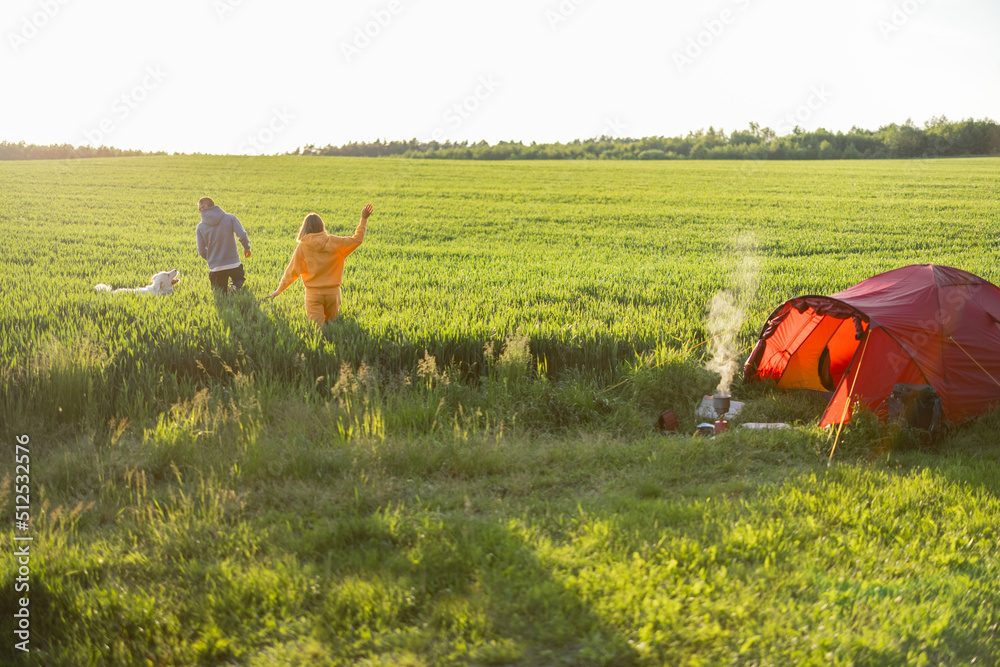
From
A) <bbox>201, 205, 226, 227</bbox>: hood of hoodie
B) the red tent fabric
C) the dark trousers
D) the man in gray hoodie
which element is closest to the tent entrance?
the red tent fabric

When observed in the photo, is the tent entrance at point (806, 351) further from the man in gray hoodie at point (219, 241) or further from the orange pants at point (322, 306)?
the man in gray hoodie at point (219, 241)

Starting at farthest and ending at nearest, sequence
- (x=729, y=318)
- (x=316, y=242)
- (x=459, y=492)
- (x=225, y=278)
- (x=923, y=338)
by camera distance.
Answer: (x=225, y=278), (x=729, y=318), (x=316, y=242), (x=923, y=338), (x=459, y=492)

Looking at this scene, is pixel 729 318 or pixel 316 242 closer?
pixel 316 242

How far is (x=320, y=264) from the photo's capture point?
28.9ft

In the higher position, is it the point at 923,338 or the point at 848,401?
the point at 923,338

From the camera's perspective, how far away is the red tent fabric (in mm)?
6875

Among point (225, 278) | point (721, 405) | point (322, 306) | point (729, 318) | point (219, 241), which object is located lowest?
point (721, 405)

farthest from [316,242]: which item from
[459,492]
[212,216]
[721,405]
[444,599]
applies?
[444,599]

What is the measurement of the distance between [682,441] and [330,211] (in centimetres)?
2366

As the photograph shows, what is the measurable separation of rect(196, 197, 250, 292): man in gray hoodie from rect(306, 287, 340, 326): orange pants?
262 centimetres

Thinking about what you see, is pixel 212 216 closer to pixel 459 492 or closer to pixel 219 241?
pixel 219 241

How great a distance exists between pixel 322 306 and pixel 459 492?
4.60m

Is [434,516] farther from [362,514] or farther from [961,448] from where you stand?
[961,448]

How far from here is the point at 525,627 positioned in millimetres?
3615
